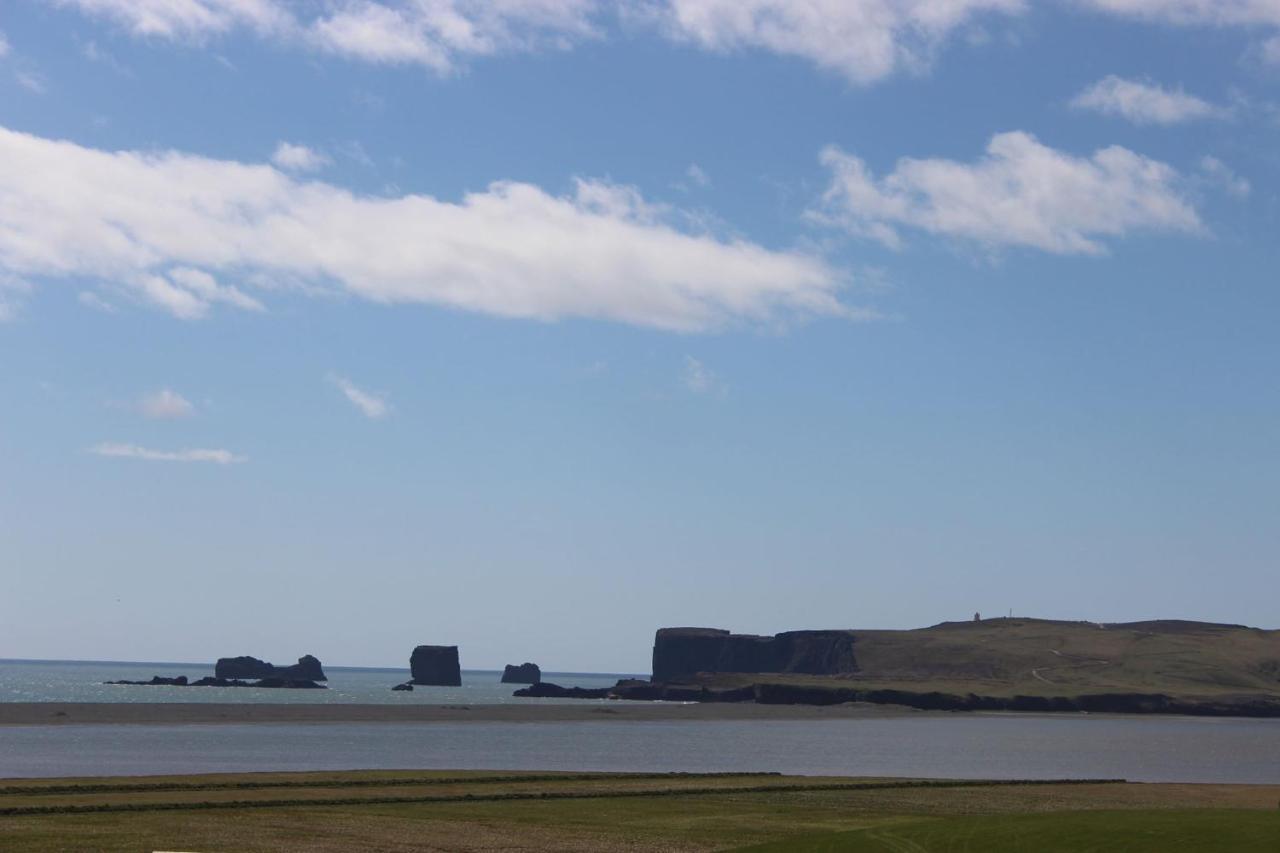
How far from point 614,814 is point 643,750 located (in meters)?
53.0

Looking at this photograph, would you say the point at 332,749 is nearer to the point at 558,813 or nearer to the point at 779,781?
the point at 779,781

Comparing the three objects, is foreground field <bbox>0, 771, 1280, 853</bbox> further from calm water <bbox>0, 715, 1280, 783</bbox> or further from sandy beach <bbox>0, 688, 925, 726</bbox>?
sandy beach <bbox>0, 688, 925, 726</bbox>

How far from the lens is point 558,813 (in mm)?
53156

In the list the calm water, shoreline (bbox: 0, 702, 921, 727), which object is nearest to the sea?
the calm water

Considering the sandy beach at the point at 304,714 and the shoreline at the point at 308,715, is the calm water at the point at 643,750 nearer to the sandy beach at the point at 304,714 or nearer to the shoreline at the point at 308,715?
the shoreline at the point at 308,715

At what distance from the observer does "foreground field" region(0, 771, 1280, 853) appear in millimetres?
34625

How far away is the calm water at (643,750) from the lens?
278 ft

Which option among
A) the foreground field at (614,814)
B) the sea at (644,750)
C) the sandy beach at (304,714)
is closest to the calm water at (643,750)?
the sea at (644,750)

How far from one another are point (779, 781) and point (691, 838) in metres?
25.2

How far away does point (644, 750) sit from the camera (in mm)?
105438

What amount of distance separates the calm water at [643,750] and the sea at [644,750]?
0.46 feet

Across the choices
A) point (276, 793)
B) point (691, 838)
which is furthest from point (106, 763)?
point (691, 838)

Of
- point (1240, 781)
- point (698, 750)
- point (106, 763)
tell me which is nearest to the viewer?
point (106, 763)

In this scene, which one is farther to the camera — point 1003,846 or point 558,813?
point 558,813
